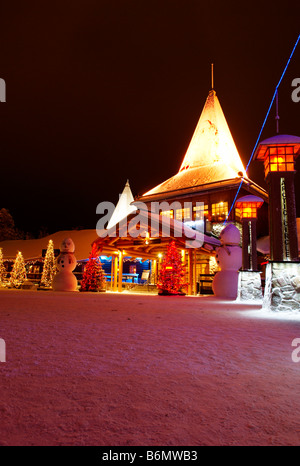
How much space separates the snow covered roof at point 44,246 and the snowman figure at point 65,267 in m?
7.72

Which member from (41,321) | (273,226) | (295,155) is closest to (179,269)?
(273,226)

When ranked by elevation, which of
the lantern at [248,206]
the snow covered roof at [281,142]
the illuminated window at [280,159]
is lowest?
the lantern at [248,206]

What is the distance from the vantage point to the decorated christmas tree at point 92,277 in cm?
1584

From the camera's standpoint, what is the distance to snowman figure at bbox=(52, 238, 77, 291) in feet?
50.2

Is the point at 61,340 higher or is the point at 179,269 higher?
the point at 179,269

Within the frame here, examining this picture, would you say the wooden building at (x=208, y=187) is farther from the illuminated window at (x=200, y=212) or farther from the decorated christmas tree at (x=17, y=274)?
the decorated christmas tree at (x=17, y=274)

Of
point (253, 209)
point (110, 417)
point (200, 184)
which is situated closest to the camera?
point (110, 417)

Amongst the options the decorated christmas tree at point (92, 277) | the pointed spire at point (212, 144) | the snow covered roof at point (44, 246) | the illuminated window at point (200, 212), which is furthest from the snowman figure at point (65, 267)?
the pointed spire at point (212, 144)

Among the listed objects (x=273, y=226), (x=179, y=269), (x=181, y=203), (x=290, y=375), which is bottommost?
(x=290, y=375)

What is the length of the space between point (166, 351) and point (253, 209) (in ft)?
32.5

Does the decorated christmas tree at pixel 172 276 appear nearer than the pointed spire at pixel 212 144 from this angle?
Yes

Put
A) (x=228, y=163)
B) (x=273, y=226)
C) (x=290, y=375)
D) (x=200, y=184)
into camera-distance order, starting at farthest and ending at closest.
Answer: (x=228, y=163)
(x=200, y=184)
(x=273, y=226)
(x=290, y=375)

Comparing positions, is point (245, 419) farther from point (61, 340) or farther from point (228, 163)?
point (228, 163)

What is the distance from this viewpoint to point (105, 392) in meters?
2.17
